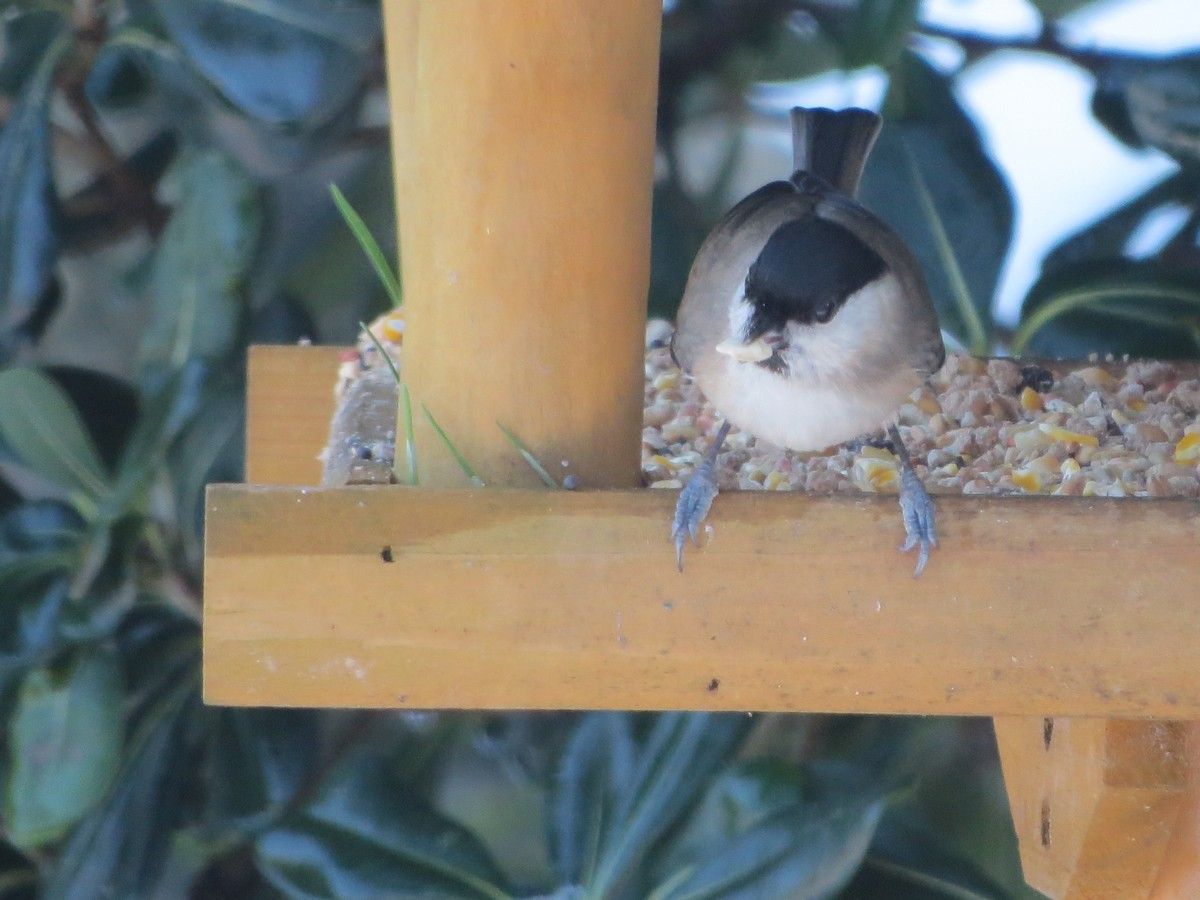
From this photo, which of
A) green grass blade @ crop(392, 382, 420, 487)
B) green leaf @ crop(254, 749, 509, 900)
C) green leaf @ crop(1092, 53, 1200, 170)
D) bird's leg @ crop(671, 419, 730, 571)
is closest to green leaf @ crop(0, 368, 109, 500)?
green leaf @ crop(254, 749, 509, 900)

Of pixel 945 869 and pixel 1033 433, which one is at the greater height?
pixel 1033 433

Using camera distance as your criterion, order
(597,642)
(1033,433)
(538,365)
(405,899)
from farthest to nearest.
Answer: (405,899)
(1033,433)
(538,365)
(597,642)

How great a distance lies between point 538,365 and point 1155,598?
37cm

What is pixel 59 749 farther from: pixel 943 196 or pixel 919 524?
pixel 943 196

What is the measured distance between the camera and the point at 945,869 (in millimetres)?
1415

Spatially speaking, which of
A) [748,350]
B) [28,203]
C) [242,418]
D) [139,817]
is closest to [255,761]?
[139,817]

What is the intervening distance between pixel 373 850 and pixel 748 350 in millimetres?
645

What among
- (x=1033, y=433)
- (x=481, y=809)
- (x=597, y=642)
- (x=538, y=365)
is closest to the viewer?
(x=597, y=642)

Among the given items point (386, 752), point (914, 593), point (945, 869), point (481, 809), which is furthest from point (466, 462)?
point (481, 809)

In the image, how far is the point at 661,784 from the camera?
4.53 ft

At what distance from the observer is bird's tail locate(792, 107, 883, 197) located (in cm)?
129

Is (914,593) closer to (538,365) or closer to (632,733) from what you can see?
(538,365)

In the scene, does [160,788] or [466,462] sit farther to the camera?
[160,788]

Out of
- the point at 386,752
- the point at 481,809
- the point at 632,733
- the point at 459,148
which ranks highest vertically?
the point at 459,148
